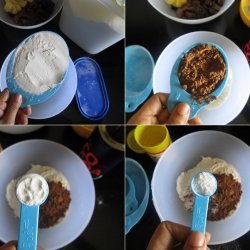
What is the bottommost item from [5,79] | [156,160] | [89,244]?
[89,244]

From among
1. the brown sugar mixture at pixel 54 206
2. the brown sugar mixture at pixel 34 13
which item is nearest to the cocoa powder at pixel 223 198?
the brown sugar mixture at pixel 54 206

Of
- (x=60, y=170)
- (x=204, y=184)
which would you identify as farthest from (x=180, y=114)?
(x=60, y=170)

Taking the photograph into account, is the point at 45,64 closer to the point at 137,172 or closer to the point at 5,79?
the point at 5,79

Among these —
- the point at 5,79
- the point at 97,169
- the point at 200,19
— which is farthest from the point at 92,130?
the point at 200,19

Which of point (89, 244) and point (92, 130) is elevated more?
point (92, 130)

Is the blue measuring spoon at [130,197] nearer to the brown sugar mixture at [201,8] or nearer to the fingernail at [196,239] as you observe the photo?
the fingernail at [196,239]

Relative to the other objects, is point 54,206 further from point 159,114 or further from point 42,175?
point 159,114
